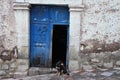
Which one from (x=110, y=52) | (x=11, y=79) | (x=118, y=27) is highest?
(x=118, y=27)

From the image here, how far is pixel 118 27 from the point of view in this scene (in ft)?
35.9

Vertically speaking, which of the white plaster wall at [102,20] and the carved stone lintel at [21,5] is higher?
the carved stone lintel at [21,5]

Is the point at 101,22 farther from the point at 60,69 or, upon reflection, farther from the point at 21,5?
the point at 21,5

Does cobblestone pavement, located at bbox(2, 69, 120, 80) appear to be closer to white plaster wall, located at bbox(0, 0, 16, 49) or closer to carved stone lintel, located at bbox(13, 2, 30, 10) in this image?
white plaster wall, located at bbox(0, 0, 16, 49)

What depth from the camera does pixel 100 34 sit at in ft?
35.9

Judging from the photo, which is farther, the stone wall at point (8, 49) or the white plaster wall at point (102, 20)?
the stone wall at point (8, 49)

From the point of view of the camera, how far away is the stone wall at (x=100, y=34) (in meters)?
10.9

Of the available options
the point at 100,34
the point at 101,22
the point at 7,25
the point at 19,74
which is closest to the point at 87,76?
the point at 100,34

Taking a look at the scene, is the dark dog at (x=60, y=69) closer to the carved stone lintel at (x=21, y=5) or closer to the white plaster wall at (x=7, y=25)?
the white plaster wall at (x=7, y=25)

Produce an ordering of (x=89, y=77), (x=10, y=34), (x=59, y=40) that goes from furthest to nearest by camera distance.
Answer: (x=59, y=40), (x=10, y=34), (x=89, y=77)

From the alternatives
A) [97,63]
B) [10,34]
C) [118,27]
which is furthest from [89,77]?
[10,34]

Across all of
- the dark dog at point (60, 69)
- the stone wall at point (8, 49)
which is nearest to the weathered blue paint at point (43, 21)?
the stone wall at point (8, 49)

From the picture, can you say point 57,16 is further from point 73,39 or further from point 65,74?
point 65,74

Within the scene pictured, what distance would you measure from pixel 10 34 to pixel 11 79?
1.40 metres
